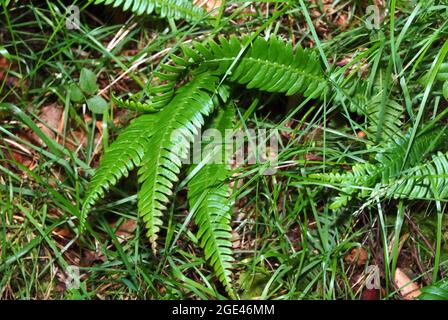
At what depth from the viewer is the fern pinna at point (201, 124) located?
233cm

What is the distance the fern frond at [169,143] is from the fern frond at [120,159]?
4 centimetres

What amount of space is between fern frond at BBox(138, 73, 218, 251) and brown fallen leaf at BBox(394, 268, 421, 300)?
108 centimetres


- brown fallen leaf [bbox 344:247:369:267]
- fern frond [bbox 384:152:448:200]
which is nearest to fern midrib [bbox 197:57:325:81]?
fern frond [bbox 384:152:448:200]

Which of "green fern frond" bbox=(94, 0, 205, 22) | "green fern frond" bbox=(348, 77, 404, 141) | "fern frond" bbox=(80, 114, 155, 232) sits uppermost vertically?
"green fern frond" bbox=(94, 0, 205, 22)

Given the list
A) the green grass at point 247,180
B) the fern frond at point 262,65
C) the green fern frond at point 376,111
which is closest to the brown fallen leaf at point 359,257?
the green grass at point 247,180

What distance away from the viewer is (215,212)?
243 cm

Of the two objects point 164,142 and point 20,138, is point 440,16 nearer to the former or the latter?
point 164,142

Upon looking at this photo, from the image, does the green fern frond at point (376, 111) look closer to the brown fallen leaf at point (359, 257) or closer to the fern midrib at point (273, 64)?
the fern midrib at point (273, 64)

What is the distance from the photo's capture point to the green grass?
250 centimetres

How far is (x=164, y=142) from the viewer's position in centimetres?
235

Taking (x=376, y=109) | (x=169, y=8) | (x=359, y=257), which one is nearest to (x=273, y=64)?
(x=376, y=109)

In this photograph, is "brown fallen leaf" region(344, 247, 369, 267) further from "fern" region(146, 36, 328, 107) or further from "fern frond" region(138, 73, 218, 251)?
"fern frond" region(138, 73, 218, 251)

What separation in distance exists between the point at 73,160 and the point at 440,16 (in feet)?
5.86
